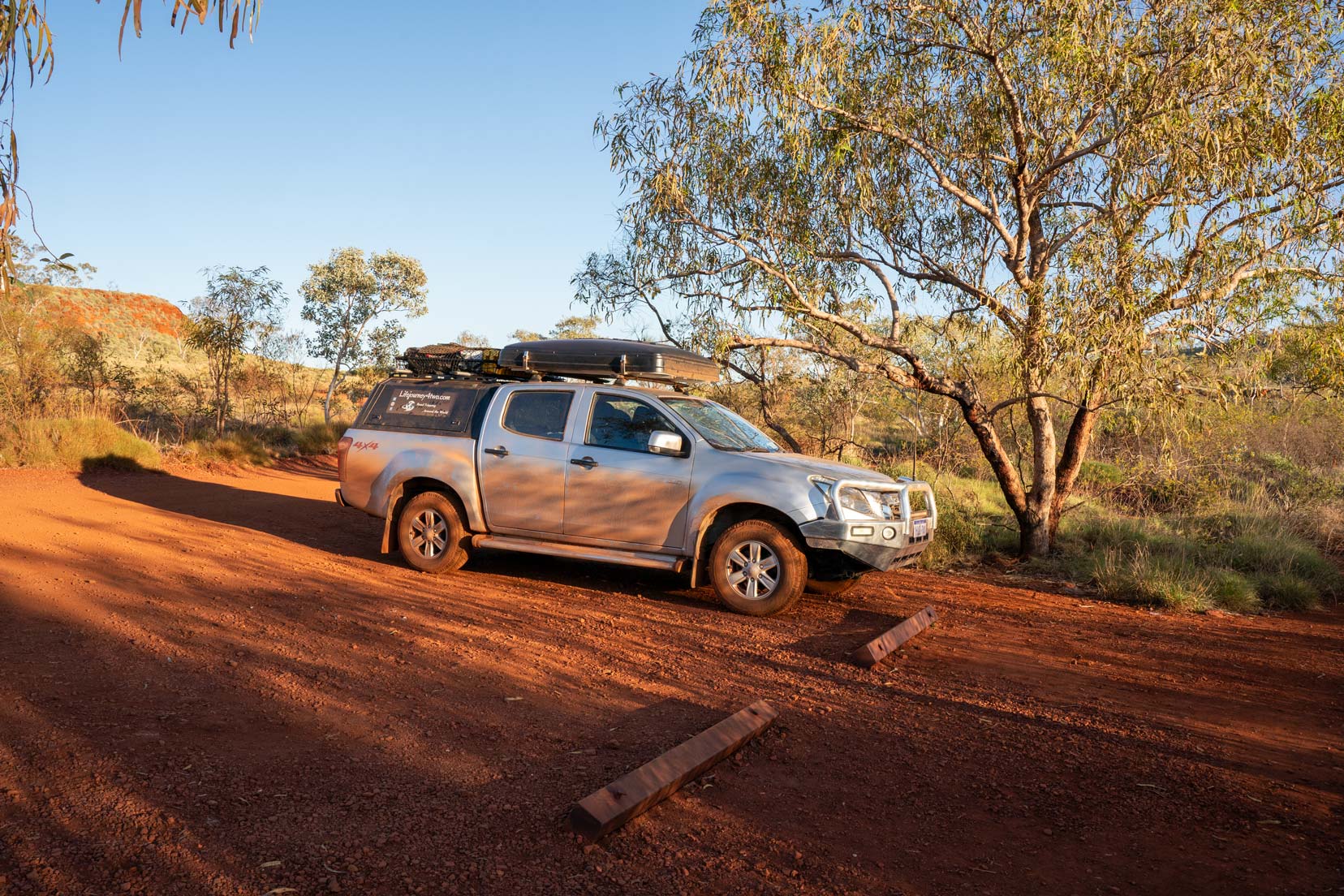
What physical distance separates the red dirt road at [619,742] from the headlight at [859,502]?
2.97ft

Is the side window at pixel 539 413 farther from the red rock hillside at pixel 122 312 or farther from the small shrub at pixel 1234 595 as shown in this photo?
the red rock hillside at pixel 122 312

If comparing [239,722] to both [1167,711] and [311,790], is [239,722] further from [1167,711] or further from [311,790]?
[1167,711]

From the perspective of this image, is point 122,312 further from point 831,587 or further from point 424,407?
point 831,587

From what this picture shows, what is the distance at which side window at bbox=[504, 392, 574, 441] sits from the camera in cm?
844

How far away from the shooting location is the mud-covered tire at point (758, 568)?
7367 millimetres

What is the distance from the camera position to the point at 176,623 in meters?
6.24

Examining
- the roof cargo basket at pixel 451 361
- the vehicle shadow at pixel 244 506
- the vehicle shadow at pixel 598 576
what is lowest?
the vehicle shadow at pixel 244 506

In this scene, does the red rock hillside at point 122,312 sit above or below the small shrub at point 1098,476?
above

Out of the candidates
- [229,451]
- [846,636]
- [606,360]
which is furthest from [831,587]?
[229,451]

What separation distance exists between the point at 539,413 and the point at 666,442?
1.47 m

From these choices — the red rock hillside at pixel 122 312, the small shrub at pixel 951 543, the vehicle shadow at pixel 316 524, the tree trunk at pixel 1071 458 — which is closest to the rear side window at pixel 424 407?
the vehicle shadow at pixel 316 524

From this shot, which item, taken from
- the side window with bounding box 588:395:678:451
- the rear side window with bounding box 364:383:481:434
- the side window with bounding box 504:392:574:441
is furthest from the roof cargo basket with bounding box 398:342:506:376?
the side window with bounding box 588:395:678:451

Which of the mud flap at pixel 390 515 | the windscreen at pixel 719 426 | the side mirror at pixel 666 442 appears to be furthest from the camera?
the mud flap at pixel 390 515

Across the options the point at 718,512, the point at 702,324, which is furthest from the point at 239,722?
the point at 702,324
